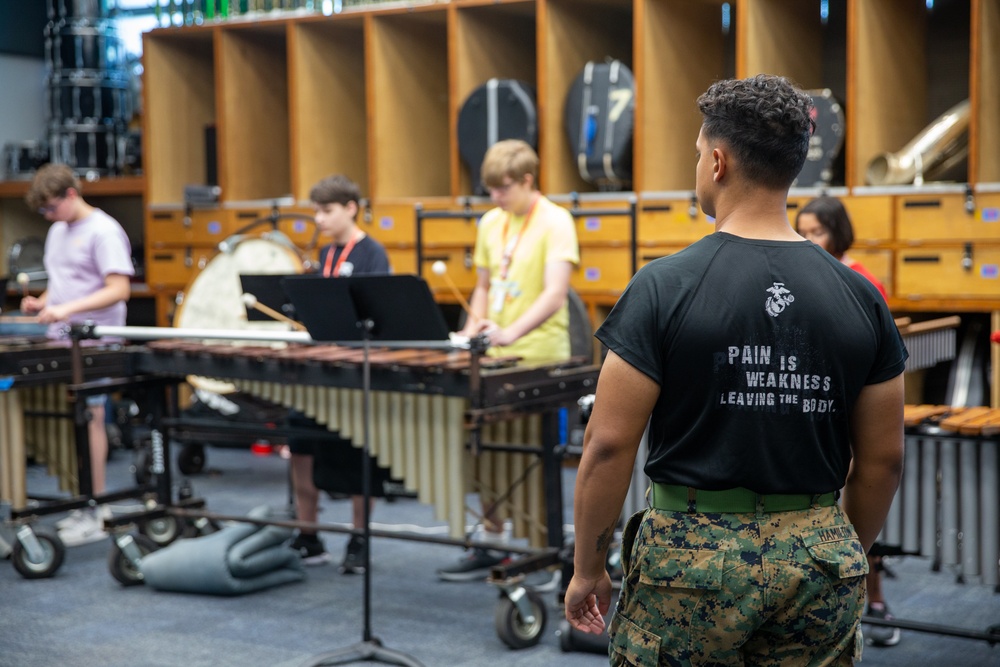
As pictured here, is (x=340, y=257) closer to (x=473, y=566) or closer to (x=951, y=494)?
(x=473, y=566)

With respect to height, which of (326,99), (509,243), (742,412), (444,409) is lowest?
(444,409)

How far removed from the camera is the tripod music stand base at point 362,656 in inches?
125

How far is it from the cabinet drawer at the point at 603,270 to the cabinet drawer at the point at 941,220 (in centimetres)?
125

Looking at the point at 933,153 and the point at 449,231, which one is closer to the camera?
the point at 933,153

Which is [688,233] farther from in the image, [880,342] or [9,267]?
[9,267]

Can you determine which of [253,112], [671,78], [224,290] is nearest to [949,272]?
[671,78]

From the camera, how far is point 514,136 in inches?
229

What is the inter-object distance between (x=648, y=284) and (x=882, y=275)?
12.2 feet

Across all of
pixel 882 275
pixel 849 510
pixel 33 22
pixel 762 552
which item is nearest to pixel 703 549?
pixel 762 552

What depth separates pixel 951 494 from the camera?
3.00m

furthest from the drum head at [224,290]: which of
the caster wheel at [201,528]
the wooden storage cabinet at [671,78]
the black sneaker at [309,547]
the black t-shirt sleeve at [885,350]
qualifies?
the black t-shirt sleeve at [885,350]

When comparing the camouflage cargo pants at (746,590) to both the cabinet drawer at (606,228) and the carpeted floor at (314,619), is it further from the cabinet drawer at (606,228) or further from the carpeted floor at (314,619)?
the cabinet drawer at (606,228)

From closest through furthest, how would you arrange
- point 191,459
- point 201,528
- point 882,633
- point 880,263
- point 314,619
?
point 882,633 < point 314,619 < point 201,528 < point 880,263 < point 191,459

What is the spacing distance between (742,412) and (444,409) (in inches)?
79.3
